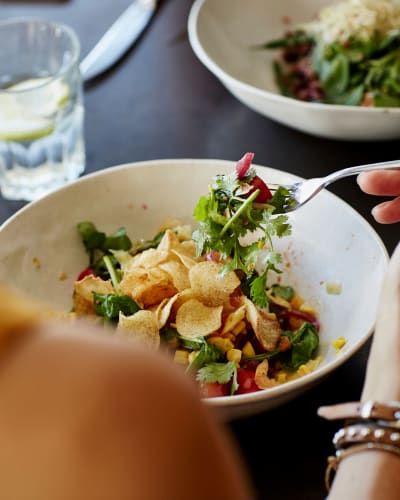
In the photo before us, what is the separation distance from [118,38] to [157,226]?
840mm

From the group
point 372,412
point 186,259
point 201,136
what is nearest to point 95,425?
point 372,412

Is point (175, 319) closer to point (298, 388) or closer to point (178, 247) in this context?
point (178, 247)

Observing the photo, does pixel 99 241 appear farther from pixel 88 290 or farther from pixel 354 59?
pixel 354 59

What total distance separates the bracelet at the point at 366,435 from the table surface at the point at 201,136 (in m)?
0.25

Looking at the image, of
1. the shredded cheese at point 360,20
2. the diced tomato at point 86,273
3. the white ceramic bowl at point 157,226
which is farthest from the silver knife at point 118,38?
the diced tomato at point 86,273

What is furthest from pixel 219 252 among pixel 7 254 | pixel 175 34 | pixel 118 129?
pixel 175 34

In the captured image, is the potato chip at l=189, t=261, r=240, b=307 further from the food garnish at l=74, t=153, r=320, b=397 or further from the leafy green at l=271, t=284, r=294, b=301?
the leafy green at l=271, t=284, r=294, b=301

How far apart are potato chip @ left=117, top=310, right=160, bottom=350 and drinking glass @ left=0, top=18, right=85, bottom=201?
59 centimetres

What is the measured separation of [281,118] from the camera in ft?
5.29

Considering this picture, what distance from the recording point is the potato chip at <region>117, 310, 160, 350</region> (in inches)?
42.6

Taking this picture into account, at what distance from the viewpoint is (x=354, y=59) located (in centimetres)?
178

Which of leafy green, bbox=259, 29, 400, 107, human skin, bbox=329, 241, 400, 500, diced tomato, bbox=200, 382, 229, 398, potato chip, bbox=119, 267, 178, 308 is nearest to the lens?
human skin, bbox=329, 241, 400, 500

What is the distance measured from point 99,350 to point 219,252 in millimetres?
803

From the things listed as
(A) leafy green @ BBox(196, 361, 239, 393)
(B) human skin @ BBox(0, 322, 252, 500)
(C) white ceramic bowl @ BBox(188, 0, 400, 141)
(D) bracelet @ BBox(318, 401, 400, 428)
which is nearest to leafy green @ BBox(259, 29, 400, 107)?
(C) white ceramic bowl @ BBox(188, 0, 400, 141)
